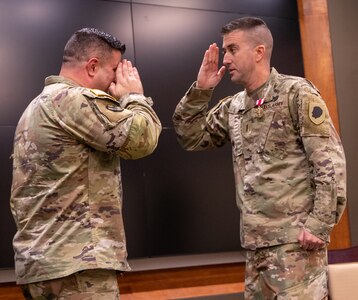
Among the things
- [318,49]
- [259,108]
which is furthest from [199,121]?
[318,49]

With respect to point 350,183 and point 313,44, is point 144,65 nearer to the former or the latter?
point 313,44

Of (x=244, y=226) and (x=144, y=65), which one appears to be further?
(x=144, y=65)

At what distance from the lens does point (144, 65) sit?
13.0ft

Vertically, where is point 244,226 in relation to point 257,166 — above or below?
below

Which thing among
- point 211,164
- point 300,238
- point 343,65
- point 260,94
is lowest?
point 300,238

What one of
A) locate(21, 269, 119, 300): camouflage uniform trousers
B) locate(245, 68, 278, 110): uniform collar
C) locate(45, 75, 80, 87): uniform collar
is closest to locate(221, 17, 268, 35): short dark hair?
locate(245, 68, 278, 110): uniform collar

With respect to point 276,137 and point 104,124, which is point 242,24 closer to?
point 276,137

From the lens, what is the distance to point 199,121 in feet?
8.64

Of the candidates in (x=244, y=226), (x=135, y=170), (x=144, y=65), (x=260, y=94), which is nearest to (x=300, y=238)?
(x=244, y=226)

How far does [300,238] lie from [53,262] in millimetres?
950

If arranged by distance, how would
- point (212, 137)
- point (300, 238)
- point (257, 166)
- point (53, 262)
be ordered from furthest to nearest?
point (212, 137) < point (257, 166) < point (300, 238) < point (53, 262)

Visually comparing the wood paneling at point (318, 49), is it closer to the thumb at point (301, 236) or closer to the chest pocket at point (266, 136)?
the chest pocket at point (266, 136)

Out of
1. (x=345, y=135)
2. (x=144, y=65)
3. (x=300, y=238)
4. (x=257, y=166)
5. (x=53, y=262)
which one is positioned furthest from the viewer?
(x=345, y=135)

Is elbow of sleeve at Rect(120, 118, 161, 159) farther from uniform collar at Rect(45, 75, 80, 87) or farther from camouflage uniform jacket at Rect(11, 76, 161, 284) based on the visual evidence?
uniform collar at Rect(45, 75, 80, 87)
